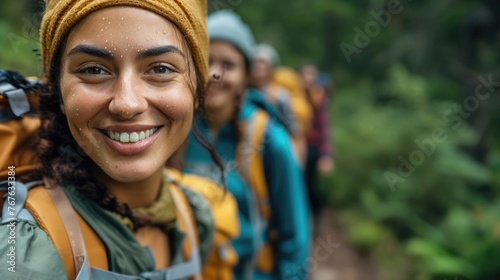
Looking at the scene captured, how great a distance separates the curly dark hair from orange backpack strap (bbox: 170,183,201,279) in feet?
1.08

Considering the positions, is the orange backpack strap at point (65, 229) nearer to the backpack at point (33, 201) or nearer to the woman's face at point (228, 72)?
the backpack at point (33, 201)

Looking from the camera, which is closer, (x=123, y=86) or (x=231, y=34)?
Answer: (x=123, y=86)

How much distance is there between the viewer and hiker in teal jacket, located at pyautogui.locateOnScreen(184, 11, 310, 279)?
321cm

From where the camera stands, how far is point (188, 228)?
6.77 ft

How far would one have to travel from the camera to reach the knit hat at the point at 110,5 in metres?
1.54

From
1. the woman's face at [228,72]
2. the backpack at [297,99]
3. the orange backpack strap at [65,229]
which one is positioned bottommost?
the orange backpack strap at [65,229]

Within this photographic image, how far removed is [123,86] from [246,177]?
176 cm

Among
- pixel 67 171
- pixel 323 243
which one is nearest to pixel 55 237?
pixel 67 171

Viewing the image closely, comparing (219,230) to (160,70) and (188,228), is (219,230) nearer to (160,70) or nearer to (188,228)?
(188,228)

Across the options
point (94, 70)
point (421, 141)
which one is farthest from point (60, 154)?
point (421, 141)

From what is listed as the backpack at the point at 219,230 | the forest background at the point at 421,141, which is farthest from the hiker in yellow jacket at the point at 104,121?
the forest background at the point at 421,141

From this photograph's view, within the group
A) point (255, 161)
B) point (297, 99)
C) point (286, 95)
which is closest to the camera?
point (255, 161)

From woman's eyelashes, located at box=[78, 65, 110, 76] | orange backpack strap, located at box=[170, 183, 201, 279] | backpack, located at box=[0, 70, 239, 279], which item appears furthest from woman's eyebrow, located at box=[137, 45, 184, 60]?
orange backpack strap, located at box=[170, 183, 201, 279]

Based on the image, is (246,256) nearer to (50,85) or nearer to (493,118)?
(50,85)
